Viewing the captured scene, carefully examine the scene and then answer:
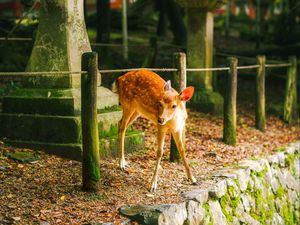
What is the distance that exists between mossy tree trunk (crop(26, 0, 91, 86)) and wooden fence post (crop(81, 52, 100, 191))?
5.40ft

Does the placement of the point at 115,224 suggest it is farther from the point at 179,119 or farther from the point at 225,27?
the point at 225,27

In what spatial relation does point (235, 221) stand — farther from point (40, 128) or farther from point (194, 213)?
point (40, 128)

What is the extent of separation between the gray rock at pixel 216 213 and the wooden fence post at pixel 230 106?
2452mm

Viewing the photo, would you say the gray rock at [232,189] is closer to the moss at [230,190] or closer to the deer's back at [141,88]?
the moss at [230,190]

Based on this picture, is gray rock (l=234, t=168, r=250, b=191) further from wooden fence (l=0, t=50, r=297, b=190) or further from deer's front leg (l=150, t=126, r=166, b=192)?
deer's front leg (l=150, t=126, r=166, b=192)

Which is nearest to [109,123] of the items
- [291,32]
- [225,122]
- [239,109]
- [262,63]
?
[225,122]

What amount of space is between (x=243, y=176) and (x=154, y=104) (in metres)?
1.80

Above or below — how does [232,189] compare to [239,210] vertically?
above

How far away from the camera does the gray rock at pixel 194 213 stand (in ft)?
A: 19.8

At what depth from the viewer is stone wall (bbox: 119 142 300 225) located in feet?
18.7

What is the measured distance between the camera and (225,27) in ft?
78.2

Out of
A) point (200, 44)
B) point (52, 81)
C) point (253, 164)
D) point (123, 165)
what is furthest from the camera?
point (200, 44)

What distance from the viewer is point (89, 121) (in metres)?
5.88

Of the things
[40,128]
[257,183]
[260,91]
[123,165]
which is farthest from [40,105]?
[260,91]
